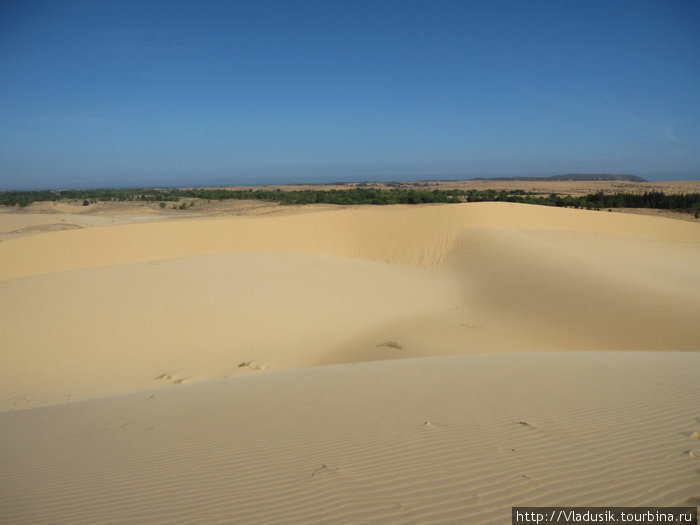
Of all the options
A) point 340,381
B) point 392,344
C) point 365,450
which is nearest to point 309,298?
point 392,344

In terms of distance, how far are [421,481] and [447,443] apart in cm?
71

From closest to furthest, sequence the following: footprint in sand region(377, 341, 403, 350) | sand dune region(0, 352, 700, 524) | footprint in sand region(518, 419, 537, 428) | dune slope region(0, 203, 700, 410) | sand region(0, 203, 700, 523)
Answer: sand dune region(0, 352, 700, 524)
sand region(0, 203, 700, 523)
footprint in sand region(518, 419, 537, 428)
dune slope region(0, 203, 700, 410)
footprint in sand region(377, 341, 403, 350)

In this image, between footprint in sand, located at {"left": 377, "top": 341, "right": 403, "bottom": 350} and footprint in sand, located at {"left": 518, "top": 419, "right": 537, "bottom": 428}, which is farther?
footprint in sand, located at {"left": 377, "top": 341, "right": 403, "bottom": 350}

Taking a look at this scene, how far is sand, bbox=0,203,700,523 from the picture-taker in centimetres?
284

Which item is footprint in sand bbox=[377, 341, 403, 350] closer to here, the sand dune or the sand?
the sand

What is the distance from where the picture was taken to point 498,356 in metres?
7.22

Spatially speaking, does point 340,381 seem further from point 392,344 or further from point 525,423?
point 392,344

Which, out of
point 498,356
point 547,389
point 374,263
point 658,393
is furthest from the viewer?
point 374,263

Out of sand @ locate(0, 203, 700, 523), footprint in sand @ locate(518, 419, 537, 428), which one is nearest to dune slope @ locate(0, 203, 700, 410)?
sand @ locate(0, 203, 700, 523)

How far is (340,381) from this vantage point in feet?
19.4

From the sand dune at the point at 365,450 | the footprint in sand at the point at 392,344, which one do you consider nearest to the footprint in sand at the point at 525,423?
the sand dune at the point at 365,450

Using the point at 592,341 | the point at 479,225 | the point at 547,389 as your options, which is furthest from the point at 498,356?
the point at 479,225

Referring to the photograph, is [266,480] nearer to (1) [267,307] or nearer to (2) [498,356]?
(2) [498,356]

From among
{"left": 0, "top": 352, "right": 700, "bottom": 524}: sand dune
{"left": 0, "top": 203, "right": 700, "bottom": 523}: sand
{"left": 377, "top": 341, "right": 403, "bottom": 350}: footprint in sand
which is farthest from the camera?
{"left": 377, "top": 341, "right": 403, "bottom": 350}: footprint in sand
